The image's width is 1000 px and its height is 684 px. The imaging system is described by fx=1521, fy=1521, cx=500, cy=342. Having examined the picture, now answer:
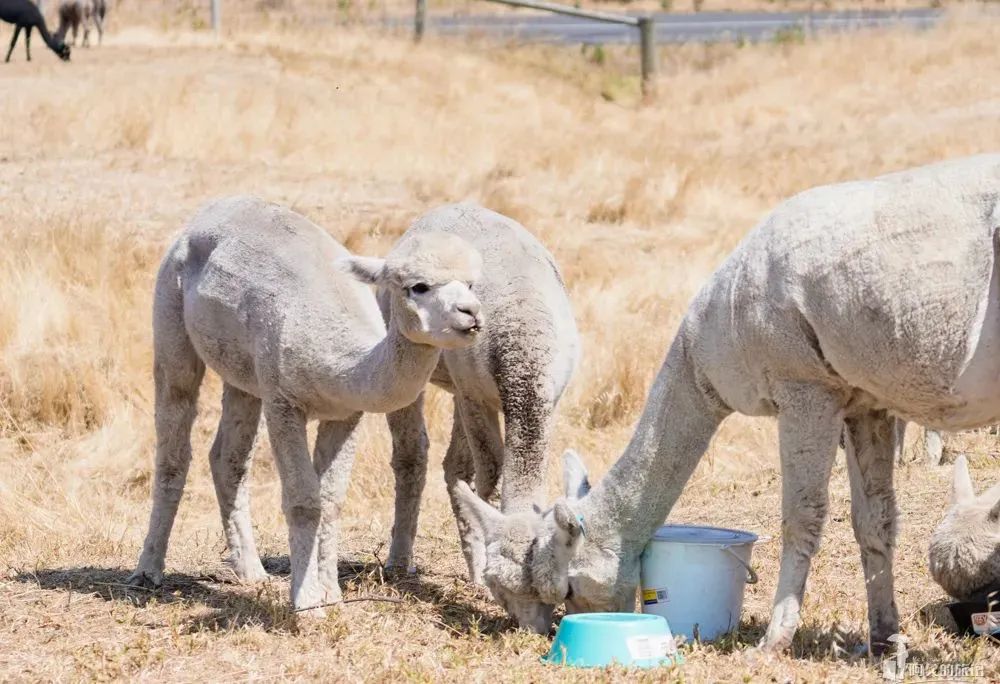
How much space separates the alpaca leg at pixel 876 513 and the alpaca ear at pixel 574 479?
1.19 m

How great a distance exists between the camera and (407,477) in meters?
7.96

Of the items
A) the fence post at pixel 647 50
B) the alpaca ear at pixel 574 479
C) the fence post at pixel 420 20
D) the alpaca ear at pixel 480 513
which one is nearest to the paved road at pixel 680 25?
the fence post at pixel 420 20

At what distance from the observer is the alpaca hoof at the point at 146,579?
751cm

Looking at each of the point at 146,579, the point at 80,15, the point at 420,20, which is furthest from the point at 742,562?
the point at 420,20

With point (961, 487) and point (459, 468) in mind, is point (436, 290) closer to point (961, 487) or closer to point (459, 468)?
point (459, 468)

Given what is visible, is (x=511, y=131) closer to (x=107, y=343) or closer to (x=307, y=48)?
(x=307, y=48)

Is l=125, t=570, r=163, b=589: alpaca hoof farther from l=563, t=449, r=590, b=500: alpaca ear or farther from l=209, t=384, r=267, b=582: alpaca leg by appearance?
l=563, t=449, r=590, b=500: alpaca ear

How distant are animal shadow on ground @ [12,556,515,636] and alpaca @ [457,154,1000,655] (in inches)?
19.5

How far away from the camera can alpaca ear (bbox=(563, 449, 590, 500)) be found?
6789 mm

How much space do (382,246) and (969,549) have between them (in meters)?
7.87

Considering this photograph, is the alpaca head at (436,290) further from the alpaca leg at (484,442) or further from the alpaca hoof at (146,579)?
the alpaca hoof at (146,579)

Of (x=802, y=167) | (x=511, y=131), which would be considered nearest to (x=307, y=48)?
(x=511, y=131)

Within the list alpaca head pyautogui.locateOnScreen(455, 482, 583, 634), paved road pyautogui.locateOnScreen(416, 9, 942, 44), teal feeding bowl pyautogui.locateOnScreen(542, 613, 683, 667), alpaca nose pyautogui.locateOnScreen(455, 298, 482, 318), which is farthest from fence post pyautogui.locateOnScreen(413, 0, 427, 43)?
teal feeding bowl pyautogui.locateOnScreen(542, 613, 683, 667)

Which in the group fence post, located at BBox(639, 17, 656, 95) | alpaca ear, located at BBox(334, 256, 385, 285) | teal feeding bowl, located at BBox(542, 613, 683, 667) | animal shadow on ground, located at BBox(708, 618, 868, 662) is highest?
fence post, located at BBox(639, 17, 656, 95)
